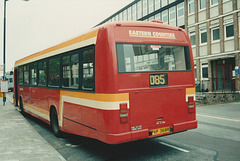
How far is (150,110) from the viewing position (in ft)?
18.5

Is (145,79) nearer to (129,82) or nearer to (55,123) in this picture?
(129,82)

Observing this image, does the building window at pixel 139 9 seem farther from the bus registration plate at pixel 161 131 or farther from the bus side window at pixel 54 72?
the bus registration plate at pixel 161 131

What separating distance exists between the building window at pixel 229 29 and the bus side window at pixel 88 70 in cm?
2082

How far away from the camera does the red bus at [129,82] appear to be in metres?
5.24

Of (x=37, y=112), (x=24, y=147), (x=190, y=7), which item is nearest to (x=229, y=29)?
(x=190, y=7)

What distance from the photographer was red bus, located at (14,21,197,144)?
524 centimetres

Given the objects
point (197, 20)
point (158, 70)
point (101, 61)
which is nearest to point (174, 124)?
point (158, 70)

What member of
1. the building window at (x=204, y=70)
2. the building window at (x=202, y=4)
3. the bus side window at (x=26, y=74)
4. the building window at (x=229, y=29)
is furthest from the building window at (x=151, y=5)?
the bus side window at (x=26, y=74)

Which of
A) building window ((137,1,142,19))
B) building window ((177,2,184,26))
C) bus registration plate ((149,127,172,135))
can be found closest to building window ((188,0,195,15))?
building window ((177,2,184,26))

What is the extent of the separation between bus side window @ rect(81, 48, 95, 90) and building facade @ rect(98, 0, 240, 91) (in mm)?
18042

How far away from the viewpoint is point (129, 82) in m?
5.37

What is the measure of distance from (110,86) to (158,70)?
137 cm

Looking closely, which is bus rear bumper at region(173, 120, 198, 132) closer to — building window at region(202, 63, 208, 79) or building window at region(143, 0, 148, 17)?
building window at region(202, 63, 208, 79)

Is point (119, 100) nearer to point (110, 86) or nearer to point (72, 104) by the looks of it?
point (110, 86)
